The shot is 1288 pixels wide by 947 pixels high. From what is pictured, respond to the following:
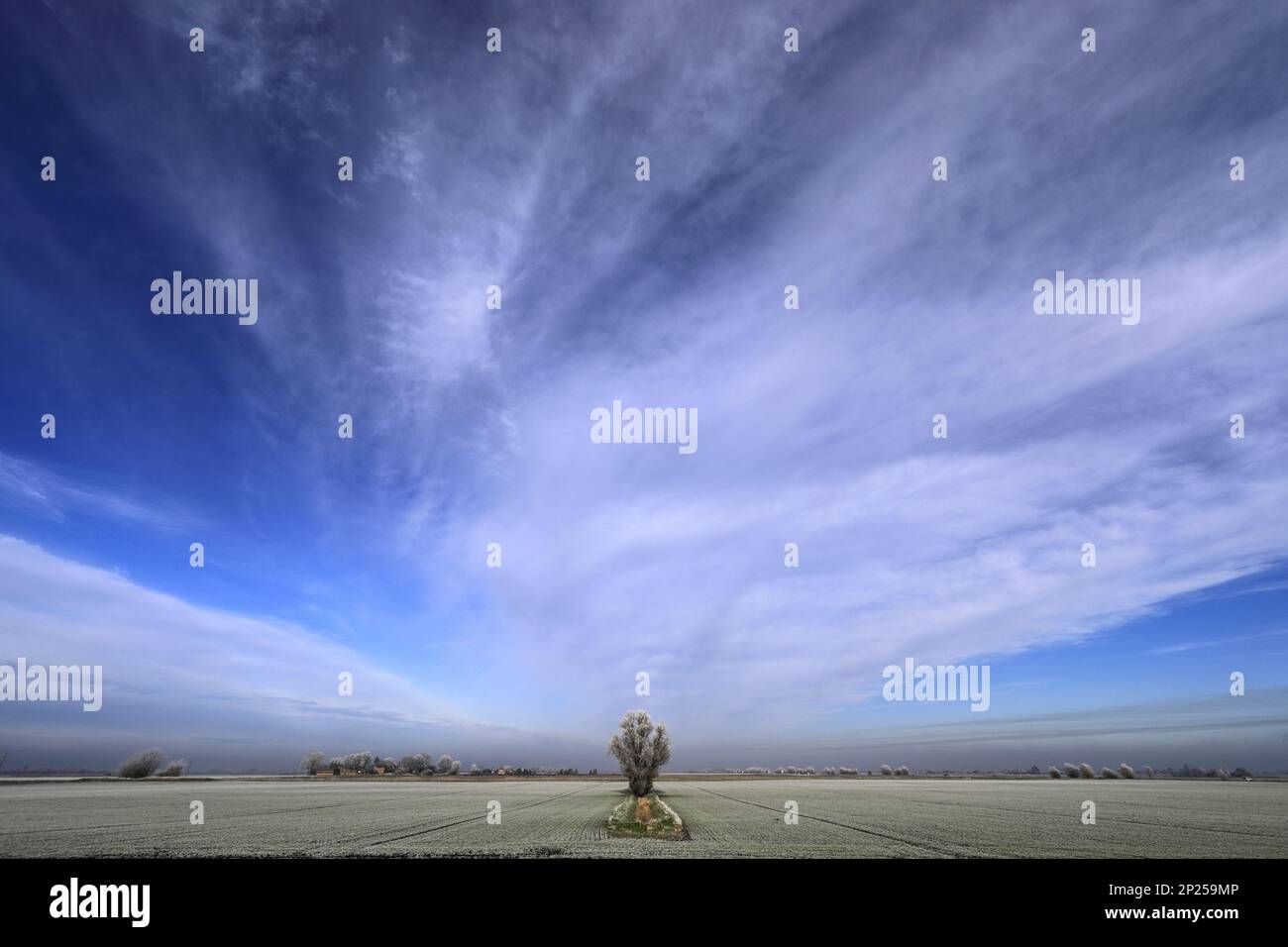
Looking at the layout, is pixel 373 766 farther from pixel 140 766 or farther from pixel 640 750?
pixel 640 750

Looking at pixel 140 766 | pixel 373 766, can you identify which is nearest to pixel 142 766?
pixel 140 766

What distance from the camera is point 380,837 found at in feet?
123

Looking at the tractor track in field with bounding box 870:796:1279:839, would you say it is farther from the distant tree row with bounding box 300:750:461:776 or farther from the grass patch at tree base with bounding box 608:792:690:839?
the distant tree row with bounding box 300:750:461:776

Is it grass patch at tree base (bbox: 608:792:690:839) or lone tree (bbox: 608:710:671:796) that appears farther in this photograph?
lone tree (bbox: 608:710:671:796)

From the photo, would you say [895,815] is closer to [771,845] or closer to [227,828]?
[771,845]

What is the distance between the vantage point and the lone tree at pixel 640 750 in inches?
3349

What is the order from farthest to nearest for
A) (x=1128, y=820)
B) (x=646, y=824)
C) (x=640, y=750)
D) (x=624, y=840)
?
(x=640, y=750)
(x=1128, y=820)
(x=646, y=824)
(x=624, y=840)

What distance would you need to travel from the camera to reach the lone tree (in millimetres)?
85062

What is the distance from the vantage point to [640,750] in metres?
86.9

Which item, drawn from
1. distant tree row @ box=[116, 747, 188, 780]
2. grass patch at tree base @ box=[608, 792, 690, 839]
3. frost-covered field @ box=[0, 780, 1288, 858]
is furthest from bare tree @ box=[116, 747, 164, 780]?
grass patch at tree base @ box=[608, 792, 690, 839]
